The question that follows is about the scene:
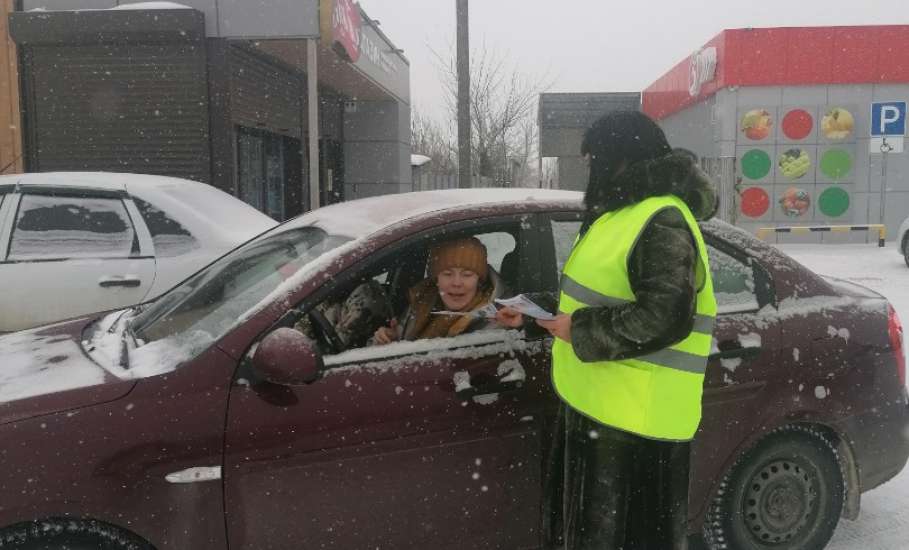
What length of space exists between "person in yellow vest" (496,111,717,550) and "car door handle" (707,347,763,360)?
547mm

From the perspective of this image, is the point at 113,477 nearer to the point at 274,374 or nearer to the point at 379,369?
the point at 274,374

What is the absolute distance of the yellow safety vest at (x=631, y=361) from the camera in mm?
2266

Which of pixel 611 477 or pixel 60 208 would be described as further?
pixel 60 208

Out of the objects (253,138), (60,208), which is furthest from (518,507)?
(253,138)

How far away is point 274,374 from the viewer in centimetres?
227

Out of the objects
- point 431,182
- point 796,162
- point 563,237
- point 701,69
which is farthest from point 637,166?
point 431,182

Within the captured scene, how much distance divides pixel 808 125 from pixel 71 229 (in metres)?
19.2

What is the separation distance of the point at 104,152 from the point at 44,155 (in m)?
0.93

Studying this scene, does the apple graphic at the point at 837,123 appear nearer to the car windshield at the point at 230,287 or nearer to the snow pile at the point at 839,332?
the snow pile at the point at 839,332

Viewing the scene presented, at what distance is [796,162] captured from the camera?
20.1m

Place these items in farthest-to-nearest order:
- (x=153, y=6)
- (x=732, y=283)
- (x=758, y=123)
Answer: (x=758, y=123), (x=153, y=6), (x=732, y=283)

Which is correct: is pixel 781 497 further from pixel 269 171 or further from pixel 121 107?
pixel 269 171

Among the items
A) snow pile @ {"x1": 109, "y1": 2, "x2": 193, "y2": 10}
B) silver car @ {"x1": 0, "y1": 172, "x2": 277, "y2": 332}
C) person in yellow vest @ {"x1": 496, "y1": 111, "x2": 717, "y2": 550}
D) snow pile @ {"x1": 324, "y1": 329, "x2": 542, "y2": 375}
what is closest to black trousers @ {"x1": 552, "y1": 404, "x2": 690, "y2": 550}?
person in yellow vest @ {"x1": 496, "y1": 111, "x2": 717, "y2": 550}

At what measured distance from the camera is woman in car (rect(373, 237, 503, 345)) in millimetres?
2914
